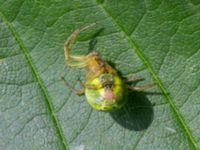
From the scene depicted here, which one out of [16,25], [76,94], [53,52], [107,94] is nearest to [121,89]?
[107,94]

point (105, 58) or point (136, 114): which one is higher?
point (105, 58)

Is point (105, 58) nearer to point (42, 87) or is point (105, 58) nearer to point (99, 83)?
point (99, 83)

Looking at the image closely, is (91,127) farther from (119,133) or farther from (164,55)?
(164,55)

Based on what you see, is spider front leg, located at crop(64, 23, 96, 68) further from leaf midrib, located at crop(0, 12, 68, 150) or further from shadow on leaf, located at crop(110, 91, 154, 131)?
shadow on leaf, located at crop(110, 91, 154, 131)

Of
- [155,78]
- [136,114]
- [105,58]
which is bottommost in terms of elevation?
[136,114]

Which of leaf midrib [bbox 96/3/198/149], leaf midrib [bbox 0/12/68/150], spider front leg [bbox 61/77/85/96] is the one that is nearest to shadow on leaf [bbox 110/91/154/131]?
leaf midrib [bbox 96/3/198/149]

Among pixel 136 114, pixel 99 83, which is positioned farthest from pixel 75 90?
pixel 136 114

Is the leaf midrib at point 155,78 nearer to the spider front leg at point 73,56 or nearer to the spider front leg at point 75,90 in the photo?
the spider front leg at point 73,56
